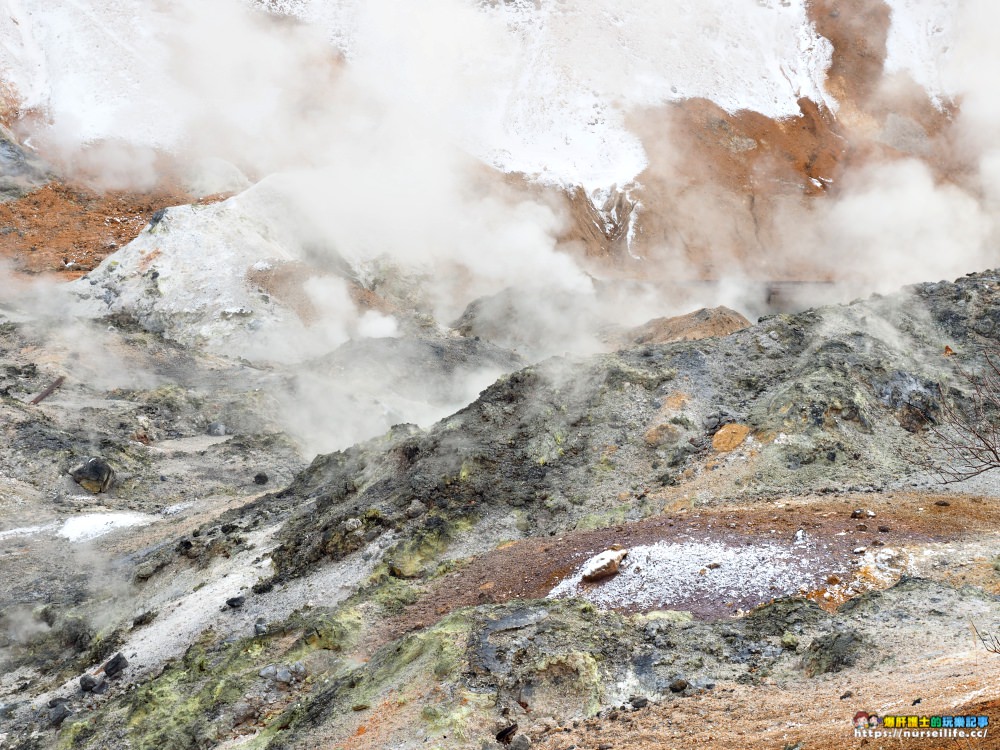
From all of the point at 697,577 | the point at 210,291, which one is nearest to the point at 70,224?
the point at 210,291

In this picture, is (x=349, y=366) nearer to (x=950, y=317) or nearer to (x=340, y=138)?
(x=950, y=317)

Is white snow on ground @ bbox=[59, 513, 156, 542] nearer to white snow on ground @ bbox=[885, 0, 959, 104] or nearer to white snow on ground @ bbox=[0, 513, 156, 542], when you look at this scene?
white snow on ground @ bbox=[0, 513, 156, 542]

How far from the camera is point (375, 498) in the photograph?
1498cm

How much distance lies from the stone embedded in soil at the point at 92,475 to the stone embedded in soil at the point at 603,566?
15822 millimetres

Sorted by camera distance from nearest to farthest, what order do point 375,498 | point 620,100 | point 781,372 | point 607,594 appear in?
point 607,594
point 375,498
point 781,372
point 620,100

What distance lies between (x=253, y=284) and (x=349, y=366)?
8.40m

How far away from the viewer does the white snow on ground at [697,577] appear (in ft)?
31.7

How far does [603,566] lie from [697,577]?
1219 millimetres

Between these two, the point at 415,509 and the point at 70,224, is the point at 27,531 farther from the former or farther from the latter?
the point at 70,224

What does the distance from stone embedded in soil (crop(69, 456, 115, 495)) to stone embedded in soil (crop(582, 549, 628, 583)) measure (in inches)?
623

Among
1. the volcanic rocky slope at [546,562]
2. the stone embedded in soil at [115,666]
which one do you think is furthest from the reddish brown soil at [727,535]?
the stone embedded in soil at [115,666]

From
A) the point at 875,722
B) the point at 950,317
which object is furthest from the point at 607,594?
the point at 950,317

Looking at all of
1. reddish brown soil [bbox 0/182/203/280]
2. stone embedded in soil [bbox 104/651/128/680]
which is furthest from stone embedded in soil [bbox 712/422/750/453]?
reddish brown soil [bbox 0/182/203/280]

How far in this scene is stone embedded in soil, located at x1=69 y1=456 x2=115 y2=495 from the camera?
21000mm
